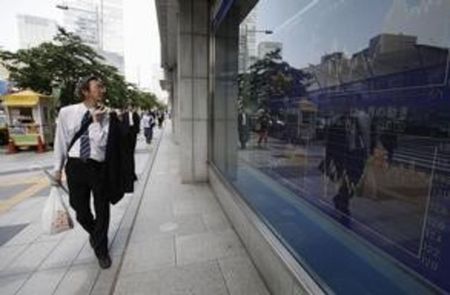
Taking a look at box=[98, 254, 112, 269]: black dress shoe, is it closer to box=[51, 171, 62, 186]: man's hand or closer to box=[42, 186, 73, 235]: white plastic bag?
box=[42, 186, 73, 235]: white plastic bag

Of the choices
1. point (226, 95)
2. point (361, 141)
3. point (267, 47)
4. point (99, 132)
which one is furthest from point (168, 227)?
point (361, 141)

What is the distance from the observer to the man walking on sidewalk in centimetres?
298

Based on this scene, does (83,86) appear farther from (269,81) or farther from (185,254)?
(185,254)

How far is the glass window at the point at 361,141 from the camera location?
47.8 inches

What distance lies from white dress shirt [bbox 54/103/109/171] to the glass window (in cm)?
171

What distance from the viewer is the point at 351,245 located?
177cm

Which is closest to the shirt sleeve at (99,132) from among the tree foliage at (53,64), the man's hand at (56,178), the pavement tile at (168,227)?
the man's hand at (56,178)

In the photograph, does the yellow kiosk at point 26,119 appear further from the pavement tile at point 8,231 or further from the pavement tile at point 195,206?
the pavement tile at point 195,206

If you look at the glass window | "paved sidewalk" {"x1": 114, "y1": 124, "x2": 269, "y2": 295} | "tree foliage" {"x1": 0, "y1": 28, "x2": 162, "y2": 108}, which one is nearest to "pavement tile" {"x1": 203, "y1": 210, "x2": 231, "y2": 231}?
"paved sidewalk" {"x1": 114, "y1": 124, "x2": 269, "y2": 295}

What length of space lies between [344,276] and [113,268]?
2270 mm

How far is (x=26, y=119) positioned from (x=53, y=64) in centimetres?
794

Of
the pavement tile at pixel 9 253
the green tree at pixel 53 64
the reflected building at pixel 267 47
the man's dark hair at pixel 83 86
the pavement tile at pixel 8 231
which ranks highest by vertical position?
the green tree at pixel 53 64

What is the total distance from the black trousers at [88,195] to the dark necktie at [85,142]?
68mm

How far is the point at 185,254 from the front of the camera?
3373mm
